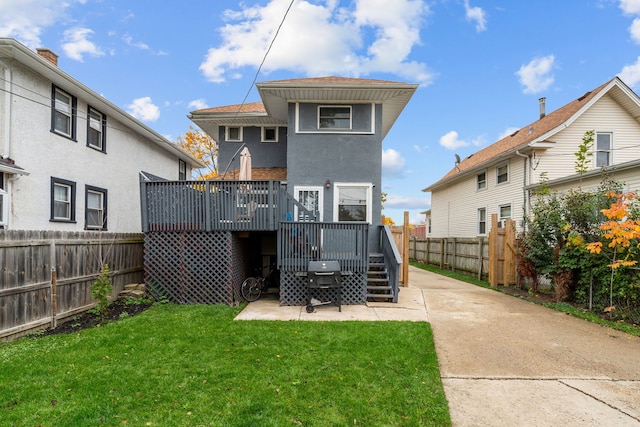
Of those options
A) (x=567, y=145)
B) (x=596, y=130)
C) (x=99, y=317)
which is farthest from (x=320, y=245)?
(x=596, y=130)

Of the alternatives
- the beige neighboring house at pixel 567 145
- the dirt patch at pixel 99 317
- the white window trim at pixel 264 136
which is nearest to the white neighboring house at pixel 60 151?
the dirt patch at pixel 99 317

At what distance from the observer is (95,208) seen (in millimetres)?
10922

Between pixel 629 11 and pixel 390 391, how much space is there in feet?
49.4

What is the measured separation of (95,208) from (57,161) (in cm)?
225

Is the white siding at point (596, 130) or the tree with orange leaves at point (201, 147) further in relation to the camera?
the tree with orange leaves at point (201, 147)

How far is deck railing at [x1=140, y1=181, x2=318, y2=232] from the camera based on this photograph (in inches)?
320

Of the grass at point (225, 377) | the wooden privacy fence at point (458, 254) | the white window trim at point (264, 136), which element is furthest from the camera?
the white window trim at point (264, 136)

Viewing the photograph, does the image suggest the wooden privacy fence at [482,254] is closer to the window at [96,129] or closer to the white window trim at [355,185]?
the white window trim at [355,185]

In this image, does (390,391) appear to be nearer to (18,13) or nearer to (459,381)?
(459,381)

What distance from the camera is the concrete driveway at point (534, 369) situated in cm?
341

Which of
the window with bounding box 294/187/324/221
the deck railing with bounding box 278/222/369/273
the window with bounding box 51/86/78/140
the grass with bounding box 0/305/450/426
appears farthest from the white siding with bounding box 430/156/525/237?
the window with bounding box 51/86/78/140

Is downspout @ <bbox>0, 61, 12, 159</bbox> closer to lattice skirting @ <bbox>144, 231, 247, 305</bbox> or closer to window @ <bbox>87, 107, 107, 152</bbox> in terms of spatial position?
window @ <bbox>87, 107, 107, 152</bbox>

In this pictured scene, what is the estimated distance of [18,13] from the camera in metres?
8.98

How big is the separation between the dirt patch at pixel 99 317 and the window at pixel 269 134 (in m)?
7.46
